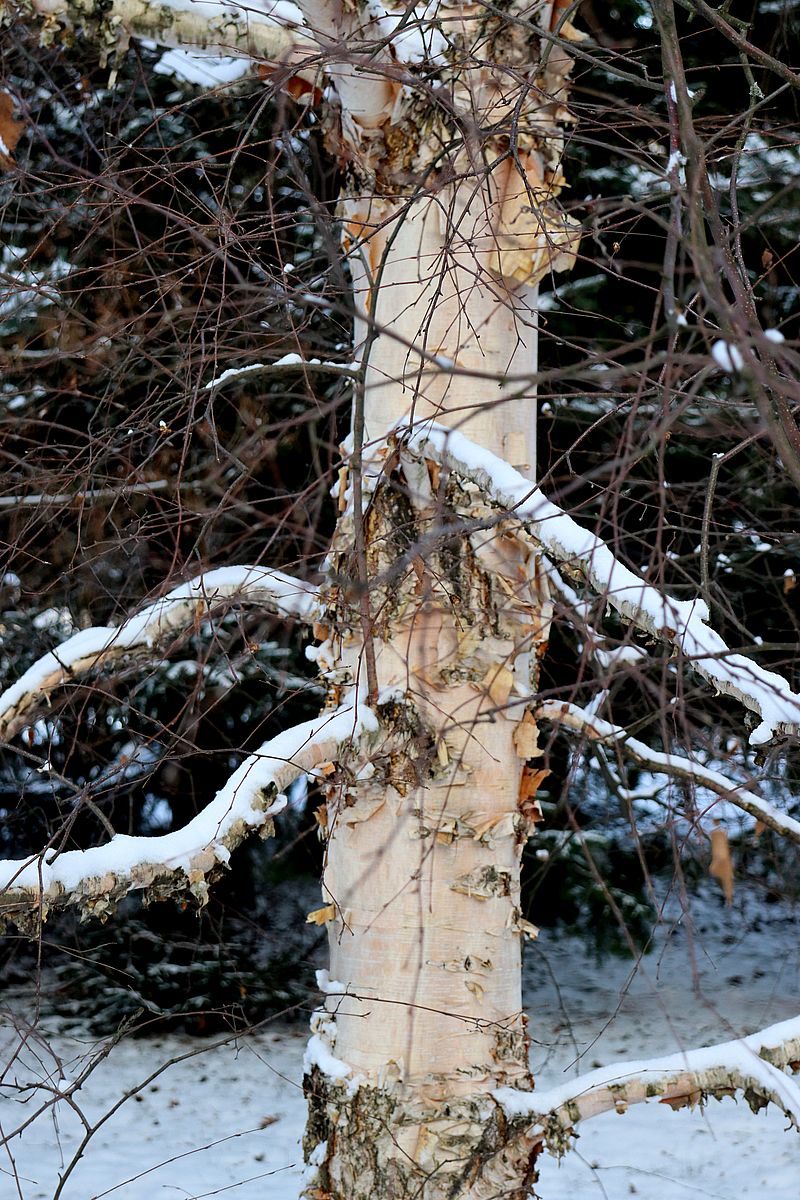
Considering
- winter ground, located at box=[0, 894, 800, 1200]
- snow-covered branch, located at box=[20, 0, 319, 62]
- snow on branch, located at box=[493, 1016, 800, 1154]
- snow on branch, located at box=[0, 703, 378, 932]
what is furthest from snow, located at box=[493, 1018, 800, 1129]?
snow-covered branch, located at box=[20, 0, 319, 62]

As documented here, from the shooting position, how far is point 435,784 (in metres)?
2.06

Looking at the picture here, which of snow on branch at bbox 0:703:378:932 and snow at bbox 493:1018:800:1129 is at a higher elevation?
snow on branch at bbox 0:703:378:932

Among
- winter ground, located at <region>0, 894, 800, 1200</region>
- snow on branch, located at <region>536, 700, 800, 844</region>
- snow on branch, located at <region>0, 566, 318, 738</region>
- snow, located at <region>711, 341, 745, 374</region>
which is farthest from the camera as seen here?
winter ground, located at <region>0, 894, 800, 1200</region>

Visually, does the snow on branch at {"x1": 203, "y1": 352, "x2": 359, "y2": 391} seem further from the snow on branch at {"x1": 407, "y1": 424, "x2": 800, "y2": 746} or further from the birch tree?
the snow on branch at {"x1": 407, "y1": 424, "x2": 800, "y2": 746}

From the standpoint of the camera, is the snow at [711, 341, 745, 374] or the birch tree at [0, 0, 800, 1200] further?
the birch tree at [0, 0, 800, 1200]

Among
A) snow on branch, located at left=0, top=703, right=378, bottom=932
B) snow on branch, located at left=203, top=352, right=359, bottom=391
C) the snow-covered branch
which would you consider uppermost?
the snow-covered branch

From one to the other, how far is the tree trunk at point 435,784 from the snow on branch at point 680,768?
0.49 ft

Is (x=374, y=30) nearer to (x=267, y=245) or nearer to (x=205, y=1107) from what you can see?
(x=267, y=245)

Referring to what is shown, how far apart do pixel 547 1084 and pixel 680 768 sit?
338cm

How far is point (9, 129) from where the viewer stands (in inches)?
84.9

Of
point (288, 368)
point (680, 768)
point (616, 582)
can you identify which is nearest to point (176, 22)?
point (288, 368)

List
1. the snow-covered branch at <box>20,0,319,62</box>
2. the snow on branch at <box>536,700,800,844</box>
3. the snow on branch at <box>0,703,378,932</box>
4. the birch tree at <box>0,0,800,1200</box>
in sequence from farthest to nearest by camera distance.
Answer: the snow-covered branch at <box>20,0,319,62</box> < the birch tree at <box>0,0,800,1200</box> < the snow on branch at <box>0,703,378,932</box> < the snow on branch at <box>536,700,800,844</box>

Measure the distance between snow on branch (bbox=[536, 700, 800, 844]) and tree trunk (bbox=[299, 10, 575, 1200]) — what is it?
149mm

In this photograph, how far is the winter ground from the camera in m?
4.15
